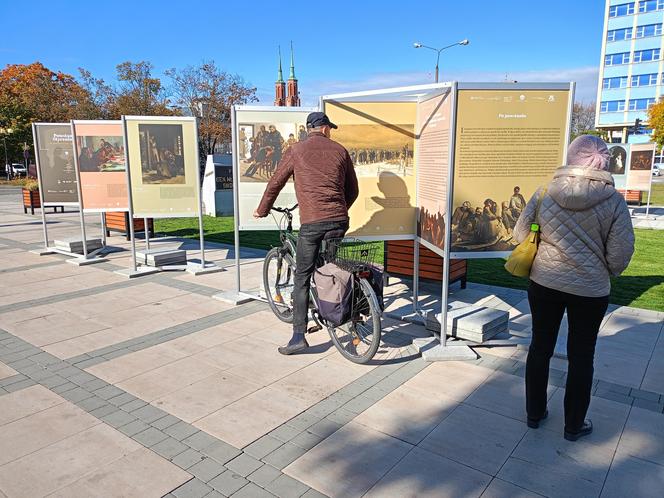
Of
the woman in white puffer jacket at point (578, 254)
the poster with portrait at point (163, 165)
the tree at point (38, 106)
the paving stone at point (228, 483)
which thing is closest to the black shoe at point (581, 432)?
the woman in white puffer jacket at point (578, 254)

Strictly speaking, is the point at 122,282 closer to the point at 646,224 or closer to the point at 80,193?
the point at 80,193

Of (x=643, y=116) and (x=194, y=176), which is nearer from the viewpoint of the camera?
(x=194, y=176)

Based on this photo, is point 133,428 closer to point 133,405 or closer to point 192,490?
point 133,405

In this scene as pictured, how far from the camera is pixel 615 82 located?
63344 mm

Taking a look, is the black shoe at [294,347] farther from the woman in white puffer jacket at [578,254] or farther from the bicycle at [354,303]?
the woman in white puffer jacket at [578,254]

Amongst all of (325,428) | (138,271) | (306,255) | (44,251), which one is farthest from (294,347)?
(44,251)

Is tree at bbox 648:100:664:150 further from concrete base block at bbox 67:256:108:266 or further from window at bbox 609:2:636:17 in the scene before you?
concrete base block at bbox 67:256:108:266

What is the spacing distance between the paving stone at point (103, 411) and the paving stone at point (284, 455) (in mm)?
1267

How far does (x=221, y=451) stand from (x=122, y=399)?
3.60 feet

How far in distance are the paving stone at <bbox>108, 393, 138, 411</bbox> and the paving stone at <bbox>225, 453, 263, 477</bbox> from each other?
1157 millimetres

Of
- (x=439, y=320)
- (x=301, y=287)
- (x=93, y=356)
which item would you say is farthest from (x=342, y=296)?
(x=93, y=356)

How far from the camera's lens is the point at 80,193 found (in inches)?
327

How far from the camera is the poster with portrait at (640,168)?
16.1 metres

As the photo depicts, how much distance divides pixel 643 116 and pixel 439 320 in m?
69.5
